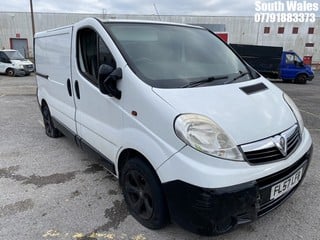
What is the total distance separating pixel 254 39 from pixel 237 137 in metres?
36.4

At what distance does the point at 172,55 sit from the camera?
110 inches

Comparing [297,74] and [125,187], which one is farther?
[297,74]

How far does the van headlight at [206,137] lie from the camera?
→ 2.00 meters

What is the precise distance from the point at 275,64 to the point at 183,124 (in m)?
17.9

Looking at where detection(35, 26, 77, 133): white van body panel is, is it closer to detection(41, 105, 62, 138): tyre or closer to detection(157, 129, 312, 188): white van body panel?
detection(41, 105, 62, 138): tyre

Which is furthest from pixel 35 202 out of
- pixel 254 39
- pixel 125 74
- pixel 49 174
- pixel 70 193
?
pixel 254 39

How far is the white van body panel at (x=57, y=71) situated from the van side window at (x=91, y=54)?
312 millimetres

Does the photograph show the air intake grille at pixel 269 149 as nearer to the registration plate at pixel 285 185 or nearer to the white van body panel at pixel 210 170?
the white van body panel at pixel 210 170

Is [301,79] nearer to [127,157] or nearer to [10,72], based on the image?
[127,157]

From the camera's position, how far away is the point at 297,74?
18.2m

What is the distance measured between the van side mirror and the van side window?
0.54 ft

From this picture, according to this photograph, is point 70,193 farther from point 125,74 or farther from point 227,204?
point 227,204

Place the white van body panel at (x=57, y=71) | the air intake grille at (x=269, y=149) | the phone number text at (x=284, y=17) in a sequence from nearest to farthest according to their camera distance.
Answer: the air intake grille at (x=269, y=149), the white van body panel at (x=57, y=71), the phone number text at (x=284, y=17)

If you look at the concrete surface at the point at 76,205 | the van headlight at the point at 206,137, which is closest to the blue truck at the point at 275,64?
the concrete surface at the point at 76,205
